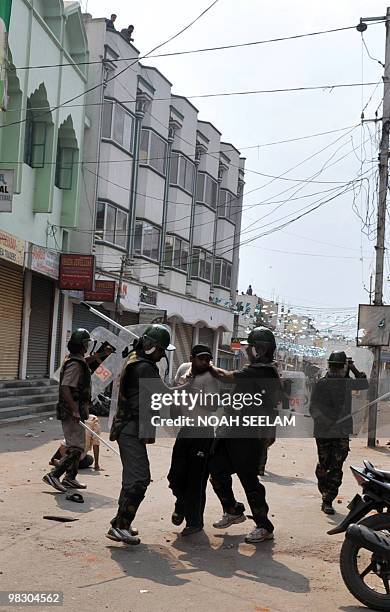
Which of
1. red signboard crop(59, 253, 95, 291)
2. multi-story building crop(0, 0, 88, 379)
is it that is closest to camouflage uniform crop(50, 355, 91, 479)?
multi-story building crop(0, 0, 88, 379)

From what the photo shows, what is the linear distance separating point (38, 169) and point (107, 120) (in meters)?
5.91

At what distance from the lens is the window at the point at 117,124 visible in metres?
24.4

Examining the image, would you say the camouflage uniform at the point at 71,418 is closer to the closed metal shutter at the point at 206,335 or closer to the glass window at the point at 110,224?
the glass window at the point at 110,224

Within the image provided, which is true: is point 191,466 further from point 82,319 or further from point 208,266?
point 208,266

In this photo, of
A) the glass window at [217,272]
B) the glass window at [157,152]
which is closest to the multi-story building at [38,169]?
the glass window at [157,152]

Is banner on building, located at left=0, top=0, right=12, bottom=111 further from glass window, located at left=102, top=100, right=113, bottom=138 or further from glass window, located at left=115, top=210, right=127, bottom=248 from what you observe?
glass window, located at left=115, top=210, right=127, bottom=248

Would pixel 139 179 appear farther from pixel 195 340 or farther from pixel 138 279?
pixel 195 340

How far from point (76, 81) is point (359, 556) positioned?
1876 centimetres

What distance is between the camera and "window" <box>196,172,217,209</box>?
113ft

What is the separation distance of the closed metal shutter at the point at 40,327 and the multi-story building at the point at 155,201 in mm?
1432

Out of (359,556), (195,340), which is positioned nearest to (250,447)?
(359,556)

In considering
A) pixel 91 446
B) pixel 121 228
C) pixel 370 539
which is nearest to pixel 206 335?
pixel 121 228

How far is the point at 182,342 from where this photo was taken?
3475cm

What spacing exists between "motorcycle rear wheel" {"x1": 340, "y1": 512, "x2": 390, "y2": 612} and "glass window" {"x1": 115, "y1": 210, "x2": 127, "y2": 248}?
834 inches
